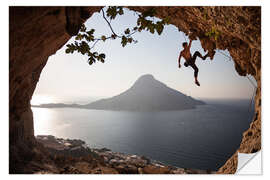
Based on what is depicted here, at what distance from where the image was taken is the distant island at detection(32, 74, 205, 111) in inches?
116

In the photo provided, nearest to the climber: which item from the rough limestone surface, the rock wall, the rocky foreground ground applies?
the rough limestone surface

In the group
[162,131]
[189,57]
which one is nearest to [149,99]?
[162,131]

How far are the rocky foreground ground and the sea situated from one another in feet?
0.60

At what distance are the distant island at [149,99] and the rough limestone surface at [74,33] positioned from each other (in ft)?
3.95

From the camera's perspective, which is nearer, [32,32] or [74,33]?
[32,32]

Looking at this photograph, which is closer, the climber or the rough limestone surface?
the rough limestone surface

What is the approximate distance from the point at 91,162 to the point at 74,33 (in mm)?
1639

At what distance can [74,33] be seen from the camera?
52.0 inches

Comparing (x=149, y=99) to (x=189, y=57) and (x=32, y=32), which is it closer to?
(x=189, y=57)

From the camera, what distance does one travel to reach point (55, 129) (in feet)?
7.32

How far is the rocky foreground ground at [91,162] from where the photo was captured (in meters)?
1.48

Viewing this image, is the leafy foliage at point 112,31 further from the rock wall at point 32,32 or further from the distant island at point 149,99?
the distant island at point 149,99

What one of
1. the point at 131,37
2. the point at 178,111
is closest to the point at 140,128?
the point at 178,111

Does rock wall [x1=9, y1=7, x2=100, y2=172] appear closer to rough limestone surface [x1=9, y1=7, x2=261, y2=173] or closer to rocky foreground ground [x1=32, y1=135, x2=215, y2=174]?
rough limestone surface [x1=9, y1=7, x2=261, y2=173]
